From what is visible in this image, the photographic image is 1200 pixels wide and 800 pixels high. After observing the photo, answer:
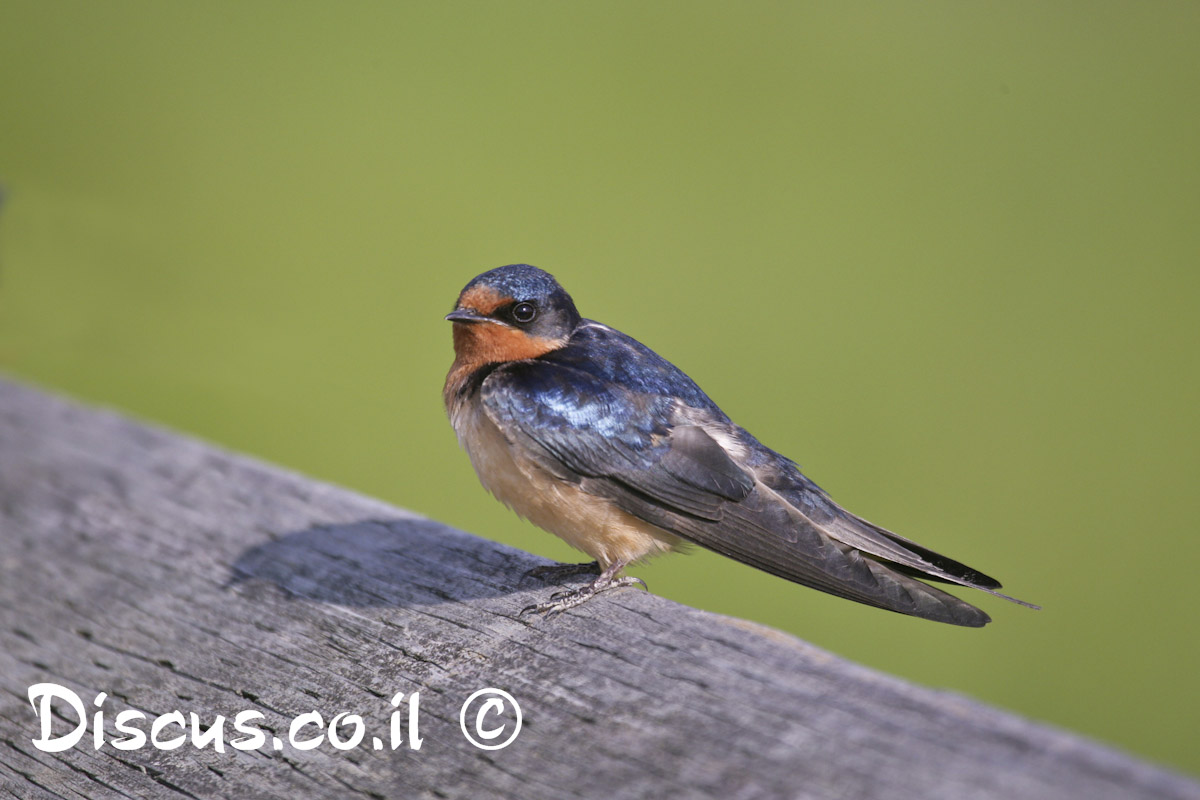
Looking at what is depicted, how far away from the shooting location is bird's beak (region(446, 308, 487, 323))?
2719mm

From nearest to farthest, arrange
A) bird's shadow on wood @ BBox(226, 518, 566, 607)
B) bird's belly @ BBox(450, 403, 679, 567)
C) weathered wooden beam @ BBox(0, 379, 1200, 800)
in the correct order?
weathered wooden beam @ BBox(0, 379, 1200, 800), bird's shadow on wood @ BBox(226, 518, 566, 607), bird's belly @ BBox(450, 403, 679, 567)

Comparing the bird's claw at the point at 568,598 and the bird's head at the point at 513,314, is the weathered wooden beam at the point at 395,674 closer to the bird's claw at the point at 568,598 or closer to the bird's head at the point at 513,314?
the bird's claw at the point at 568,598

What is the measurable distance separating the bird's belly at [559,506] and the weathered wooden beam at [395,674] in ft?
0.51

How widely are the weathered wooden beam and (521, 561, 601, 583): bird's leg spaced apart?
39mm

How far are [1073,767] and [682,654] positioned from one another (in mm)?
591

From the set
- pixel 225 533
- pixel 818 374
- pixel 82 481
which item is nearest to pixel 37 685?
pixel 225 533

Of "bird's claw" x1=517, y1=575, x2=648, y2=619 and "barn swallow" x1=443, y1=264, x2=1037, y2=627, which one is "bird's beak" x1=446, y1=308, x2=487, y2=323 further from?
"bird's claw" x1=517, y1=575, x2=648, y2=619

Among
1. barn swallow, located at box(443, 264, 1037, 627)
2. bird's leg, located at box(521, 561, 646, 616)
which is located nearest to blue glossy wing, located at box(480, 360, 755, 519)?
barn swallow, located at box(443, 264, 1037, 627)

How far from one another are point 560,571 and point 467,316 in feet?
2.19

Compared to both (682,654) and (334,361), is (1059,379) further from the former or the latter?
(682,654)

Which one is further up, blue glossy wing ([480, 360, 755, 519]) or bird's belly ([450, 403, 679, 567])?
blue glossy wing ([480, 360, 755, 519])

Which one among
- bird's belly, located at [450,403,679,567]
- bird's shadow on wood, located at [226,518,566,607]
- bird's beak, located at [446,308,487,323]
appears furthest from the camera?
bird's beak, located at [446,308,487,323]

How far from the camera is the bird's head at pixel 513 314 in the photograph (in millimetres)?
2736

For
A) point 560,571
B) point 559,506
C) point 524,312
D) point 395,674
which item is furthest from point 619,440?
point 395,674
